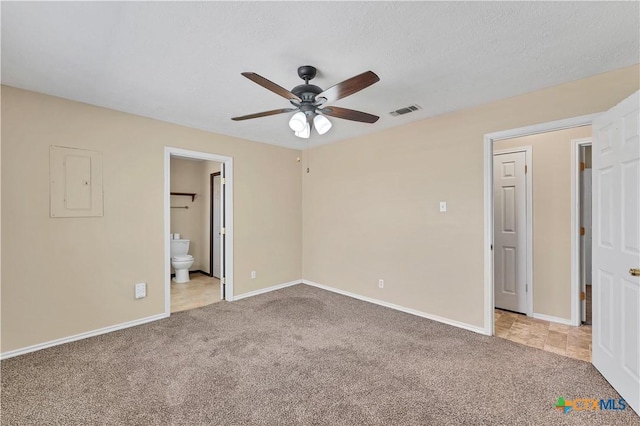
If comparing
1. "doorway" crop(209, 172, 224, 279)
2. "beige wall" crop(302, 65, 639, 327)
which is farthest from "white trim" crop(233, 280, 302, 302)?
"doorway" crop(209, 172, 224, 279)

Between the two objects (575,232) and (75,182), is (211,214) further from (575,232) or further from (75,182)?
(575,232)

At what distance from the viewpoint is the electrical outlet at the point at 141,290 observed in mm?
3215

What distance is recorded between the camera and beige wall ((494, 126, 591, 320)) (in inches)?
124

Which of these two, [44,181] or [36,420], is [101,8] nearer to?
[44,181]

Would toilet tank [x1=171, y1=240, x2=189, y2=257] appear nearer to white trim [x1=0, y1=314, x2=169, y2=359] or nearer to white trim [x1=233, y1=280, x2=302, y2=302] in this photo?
white trim [x1=233, y1=280, x2=302, y2=302]

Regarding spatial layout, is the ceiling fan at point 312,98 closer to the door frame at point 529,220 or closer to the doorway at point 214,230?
the door frame at point 529,220

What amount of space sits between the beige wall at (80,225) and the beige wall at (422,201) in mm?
1823

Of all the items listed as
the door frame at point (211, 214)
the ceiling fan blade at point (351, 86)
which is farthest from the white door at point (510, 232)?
the door frame at point (211, 214)

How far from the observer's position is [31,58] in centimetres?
202

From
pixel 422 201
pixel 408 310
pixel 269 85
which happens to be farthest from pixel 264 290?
pixel 269 85

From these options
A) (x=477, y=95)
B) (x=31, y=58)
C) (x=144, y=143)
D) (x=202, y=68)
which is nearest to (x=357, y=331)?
(x=477, y=95)

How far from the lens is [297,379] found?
2.15 metres

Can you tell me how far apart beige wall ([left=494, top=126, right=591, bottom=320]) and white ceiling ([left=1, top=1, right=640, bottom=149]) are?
106cm

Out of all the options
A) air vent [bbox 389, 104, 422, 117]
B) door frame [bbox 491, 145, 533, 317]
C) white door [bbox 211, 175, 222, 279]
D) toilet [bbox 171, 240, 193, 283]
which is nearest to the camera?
air vent [bbox 389, 104, 422, 117]
